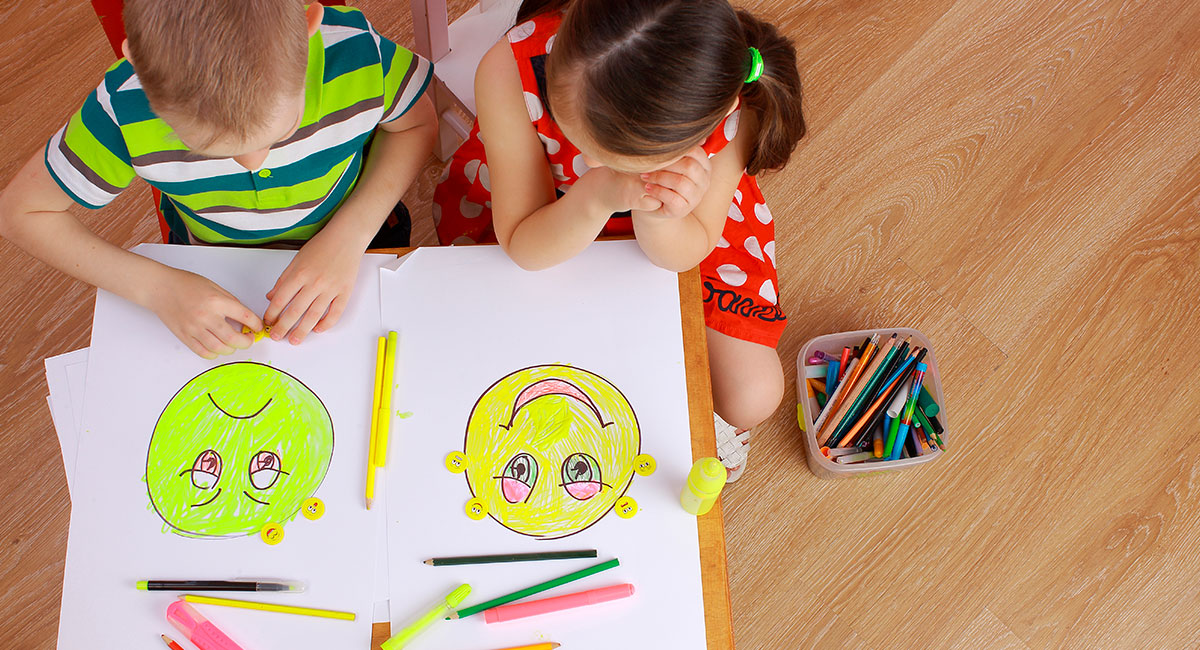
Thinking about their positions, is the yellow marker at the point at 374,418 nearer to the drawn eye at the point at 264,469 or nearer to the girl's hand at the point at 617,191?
the drawn eye at the point at 264,469

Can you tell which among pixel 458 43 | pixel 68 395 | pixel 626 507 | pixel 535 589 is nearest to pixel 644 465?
pixel 626 507

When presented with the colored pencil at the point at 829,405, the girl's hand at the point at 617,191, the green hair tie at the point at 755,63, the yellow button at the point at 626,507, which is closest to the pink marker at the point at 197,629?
the yellow button at the point at 626,507

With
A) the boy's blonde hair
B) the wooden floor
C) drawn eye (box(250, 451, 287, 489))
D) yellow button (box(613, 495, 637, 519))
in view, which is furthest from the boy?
the wooden floor

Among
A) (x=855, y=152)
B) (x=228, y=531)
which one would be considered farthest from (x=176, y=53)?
(x=855, y=152)

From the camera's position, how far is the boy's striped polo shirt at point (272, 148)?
77 cm

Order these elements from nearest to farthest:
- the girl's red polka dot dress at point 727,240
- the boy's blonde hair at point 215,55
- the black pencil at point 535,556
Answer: the boy's blonde hair at point 215,55 → the black pencil at point 535,556 → the girl's red polka dot dress at point 727,240

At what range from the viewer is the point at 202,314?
30.1 inches

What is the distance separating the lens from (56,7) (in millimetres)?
1555

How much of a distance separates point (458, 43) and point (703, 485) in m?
0.99

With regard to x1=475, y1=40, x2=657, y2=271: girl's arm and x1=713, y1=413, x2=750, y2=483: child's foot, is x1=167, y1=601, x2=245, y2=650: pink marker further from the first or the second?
x1=713, y1=413, x2=750, y2=483: child's foot

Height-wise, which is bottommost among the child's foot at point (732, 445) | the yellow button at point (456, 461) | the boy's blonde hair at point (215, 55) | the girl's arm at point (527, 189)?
the child's foot at point (732, 445)

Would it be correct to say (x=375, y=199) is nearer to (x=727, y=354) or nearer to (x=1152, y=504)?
(x=727, y=354)

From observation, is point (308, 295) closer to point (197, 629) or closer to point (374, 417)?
point (374, 417)

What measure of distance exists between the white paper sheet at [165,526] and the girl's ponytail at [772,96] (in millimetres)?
428
